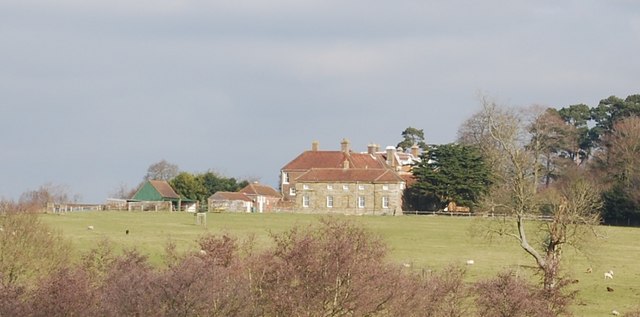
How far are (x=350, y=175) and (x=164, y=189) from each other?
17.6 meters

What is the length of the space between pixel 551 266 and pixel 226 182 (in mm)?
78826

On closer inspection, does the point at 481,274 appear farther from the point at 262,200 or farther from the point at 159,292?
the point at 262,200

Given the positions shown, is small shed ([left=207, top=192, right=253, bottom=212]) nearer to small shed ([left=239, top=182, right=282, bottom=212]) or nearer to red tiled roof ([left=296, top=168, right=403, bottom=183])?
small shed ([left=239, top=182, right=282, bottom=212])

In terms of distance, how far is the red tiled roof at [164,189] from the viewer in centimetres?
9088

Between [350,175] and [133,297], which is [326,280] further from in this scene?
[350,175]

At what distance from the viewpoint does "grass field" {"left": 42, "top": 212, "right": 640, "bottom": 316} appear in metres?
34.2

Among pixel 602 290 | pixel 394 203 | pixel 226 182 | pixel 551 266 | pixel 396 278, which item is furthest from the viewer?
pixel 226 182

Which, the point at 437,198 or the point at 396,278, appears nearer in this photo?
the point at 396,278

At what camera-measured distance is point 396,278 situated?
51.5ft

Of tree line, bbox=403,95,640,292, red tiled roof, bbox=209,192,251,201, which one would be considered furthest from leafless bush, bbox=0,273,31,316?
red tiled roof, bbox=209,192,251,201

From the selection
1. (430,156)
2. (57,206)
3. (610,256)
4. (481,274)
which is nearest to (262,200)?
(430,156)

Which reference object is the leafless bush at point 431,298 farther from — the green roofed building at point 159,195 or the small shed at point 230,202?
the green roofed building at point 159,195

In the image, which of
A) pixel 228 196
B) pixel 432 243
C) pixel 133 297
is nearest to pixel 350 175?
pixel 228 196

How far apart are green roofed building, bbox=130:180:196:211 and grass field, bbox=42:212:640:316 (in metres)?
19.3
